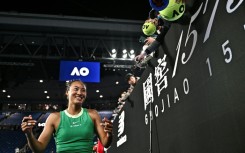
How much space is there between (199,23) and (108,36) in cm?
771

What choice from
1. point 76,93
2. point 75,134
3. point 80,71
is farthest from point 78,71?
point 75,134

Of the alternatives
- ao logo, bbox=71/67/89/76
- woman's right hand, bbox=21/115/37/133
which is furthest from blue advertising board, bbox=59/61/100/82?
woman's right hand, bbox=21/115/37/133

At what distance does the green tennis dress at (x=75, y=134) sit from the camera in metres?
1.75

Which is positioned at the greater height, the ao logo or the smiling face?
the ao logo

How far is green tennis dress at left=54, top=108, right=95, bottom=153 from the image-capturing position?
5.74ft

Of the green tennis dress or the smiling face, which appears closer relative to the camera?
the green tennis dress

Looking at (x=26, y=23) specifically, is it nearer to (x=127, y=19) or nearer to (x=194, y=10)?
(x=127, y=19)

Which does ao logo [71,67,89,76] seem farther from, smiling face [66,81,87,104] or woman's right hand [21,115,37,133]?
woman's right hand [21,115,37,133]

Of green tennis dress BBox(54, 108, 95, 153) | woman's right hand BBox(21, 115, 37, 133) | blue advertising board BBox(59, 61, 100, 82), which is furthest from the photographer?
blue advertising board BBox(59, 61, 100, 82)

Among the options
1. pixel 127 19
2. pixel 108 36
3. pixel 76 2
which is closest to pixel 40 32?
pixel 76 2

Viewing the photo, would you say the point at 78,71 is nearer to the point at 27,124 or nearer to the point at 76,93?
the point at 76,93

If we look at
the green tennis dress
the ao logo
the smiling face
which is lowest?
the green tennis dress

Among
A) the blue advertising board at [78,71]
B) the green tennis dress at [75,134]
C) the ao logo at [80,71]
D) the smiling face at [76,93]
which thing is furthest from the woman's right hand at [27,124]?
the ao logo at [80,71]

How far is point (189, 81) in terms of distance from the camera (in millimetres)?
1883
